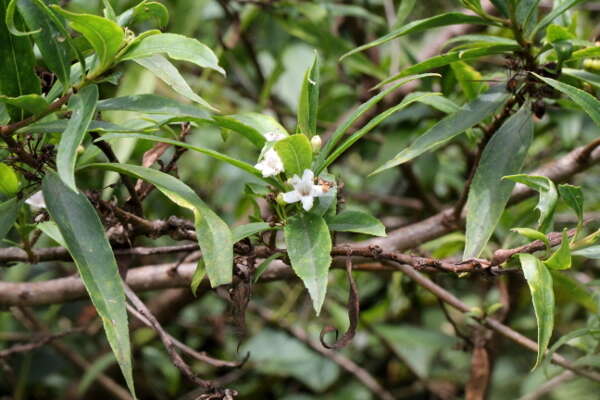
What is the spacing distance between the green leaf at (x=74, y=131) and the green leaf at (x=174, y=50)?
0.06 m

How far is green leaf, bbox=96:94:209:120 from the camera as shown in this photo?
847 mm

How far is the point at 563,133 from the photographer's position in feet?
5.41

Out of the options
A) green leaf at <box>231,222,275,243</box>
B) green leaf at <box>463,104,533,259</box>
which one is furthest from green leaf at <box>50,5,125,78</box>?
green leaf at <box>463,104,533,259</box>

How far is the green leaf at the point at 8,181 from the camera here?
→ 856 millimetres

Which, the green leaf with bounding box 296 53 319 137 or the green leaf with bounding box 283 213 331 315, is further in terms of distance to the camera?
the green leaf with bounding box 296 53 319 137

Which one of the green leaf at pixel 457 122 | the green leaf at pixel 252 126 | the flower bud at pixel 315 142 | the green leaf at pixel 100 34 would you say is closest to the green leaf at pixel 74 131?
the green leaf at pixel 100 34

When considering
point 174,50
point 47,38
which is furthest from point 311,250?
point 47,38

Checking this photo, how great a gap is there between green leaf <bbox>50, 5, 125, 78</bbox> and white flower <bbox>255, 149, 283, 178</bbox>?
7.8 inches

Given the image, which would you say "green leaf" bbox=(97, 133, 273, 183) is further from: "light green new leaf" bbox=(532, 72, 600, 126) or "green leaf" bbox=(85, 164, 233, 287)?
"light green new leaf" bbox=(532, 72, 600, 126)

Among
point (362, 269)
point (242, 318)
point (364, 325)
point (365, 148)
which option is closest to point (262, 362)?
point (364, 325)

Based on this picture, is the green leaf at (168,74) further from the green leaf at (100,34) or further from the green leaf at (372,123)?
the green leaf at (372,123)

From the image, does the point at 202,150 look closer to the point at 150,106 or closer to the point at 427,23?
the point at 150,106

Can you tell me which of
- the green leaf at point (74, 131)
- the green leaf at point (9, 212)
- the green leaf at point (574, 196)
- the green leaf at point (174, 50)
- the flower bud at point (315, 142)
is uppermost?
the green leaf at point (174, 50)

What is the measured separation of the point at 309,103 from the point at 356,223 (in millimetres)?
156
